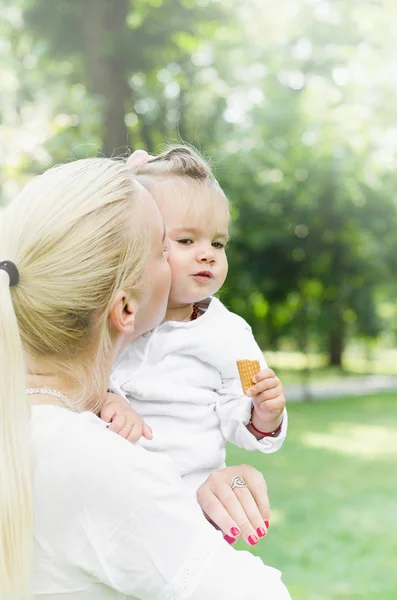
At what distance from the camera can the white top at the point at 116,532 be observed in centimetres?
126

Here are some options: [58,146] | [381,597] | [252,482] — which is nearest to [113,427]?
[252,482]

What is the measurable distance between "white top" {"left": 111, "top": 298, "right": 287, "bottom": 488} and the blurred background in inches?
212

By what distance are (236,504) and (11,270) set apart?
27.3 inches

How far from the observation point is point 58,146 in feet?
32.3

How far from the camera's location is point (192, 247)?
202 cm

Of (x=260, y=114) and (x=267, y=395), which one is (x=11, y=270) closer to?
(x=267, y=395)

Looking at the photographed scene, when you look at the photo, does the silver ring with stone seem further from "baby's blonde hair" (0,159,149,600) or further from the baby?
"baby's blonde hair" (0,159,149,600)

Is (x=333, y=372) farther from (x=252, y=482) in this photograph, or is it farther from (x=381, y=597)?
(x=252, y=482)

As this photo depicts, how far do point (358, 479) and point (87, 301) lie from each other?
10109mm

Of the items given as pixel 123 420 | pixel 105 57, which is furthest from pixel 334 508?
pixel 123 420

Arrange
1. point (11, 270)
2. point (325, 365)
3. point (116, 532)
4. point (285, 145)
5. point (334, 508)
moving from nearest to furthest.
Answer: point (116, 532)
point (11, 270)
point (334, 508)
point (285, 145)
point (325, 365)

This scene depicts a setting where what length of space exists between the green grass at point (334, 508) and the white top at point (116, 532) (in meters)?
5.52

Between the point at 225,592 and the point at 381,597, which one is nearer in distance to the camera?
the point at 225,592

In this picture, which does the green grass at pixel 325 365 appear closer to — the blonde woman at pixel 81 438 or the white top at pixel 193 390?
the white top at pixel 193 390
